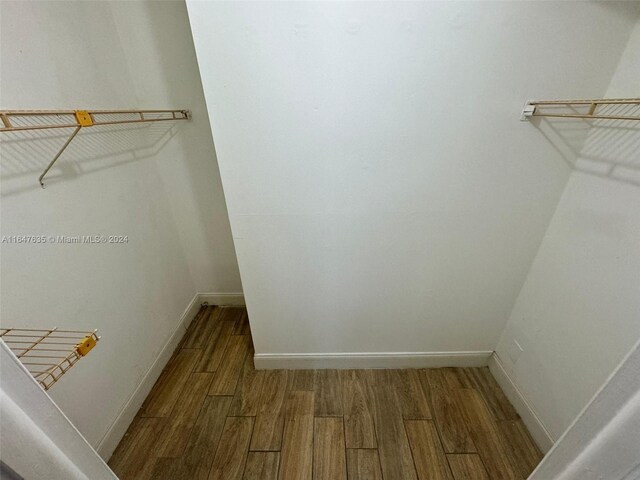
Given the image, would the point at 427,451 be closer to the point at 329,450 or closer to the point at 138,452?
the point at 329,450

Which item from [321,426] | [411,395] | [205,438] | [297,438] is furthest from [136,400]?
[411,395]

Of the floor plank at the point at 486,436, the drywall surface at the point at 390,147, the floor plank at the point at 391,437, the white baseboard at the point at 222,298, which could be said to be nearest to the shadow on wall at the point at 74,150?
the drywall surface at the point at 390,147

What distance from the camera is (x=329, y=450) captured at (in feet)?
3.98

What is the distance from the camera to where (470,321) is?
1.44 meters

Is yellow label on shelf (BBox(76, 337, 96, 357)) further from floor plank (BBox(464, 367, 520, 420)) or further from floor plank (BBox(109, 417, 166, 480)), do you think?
floor plank (BBox(464, 367, 520, 420))

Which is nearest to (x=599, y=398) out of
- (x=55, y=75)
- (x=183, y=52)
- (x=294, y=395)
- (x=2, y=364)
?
(x=2, y=364)

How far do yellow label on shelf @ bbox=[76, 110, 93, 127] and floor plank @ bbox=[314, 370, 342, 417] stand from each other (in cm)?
156

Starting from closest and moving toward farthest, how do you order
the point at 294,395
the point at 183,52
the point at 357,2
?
the point at 357,2, the point at 183,52, the point at 294,395

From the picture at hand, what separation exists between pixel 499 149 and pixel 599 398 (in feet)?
2.97

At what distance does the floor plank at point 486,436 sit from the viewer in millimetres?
1145

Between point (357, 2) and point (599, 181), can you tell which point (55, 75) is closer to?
point (357, 2)

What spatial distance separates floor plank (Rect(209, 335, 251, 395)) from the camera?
1485mm

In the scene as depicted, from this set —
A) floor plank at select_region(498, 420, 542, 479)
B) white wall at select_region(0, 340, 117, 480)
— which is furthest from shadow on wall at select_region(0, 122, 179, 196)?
floor plank at select_region(498, 420, 542, 479)

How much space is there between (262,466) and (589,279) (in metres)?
1.53
